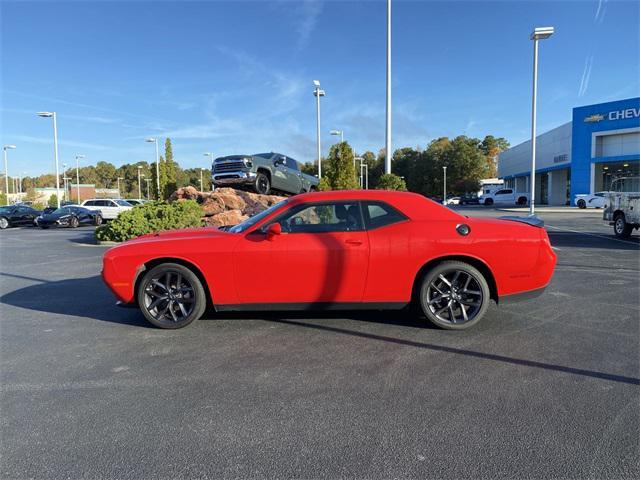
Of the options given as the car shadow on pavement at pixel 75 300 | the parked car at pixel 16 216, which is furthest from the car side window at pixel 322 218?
the parked car at pixel 16 216

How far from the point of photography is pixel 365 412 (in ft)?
10.1

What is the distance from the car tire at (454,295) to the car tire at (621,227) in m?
11.7

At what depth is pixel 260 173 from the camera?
1647 cm

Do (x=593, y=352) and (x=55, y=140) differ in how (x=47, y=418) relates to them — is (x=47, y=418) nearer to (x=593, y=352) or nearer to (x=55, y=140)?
(x=593, y=352)

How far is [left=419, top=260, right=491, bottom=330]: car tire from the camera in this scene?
15.7 ft

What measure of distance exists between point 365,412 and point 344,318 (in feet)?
7.42

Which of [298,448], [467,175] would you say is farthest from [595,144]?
[298,448]

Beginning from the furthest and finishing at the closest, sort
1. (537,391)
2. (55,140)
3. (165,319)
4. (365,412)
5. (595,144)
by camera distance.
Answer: (595,144) < (55,140) < (165,319) < (537,391) < (365,412)

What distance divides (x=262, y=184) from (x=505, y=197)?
41.1 metres

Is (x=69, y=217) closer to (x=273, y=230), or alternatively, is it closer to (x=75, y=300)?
(x=75, y=300)

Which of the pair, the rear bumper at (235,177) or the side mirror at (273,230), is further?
the rear bumper at (235,177)

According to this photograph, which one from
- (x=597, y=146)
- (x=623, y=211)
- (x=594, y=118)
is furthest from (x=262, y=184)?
(x=597, y=146)

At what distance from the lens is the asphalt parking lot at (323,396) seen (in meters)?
2.55

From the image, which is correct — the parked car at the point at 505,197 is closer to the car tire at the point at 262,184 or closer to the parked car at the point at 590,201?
the parked car at the point at 590,201
